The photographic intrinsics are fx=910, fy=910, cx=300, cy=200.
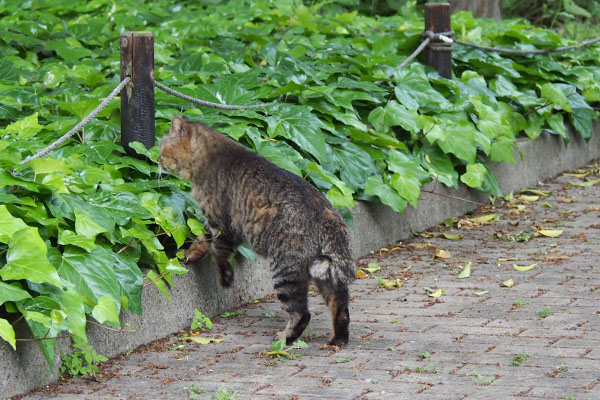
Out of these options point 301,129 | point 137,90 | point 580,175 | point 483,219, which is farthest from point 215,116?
point 580,175

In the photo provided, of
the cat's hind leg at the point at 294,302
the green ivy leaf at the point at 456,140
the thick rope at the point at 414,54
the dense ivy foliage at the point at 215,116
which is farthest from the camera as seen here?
the thick rope at the point at 414,54

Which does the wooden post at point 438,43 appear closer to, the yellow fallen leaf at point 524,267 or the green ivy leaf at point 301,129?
the green ivy leaf at point 301,129

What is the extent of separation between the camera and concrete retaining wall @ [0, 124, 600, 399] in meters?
4.40

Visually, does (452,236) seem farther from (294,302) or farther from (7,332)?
(7,332)

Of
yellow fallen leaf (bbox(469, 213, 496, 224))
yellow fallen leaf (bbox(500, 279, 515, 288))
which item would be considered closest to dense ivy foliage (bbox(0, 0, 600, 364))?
yellow fallen leaf (bbox(469, 213, 496, 224))

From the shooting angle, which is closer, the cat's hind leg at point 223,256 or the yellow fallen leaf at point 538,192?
the cat's hind leg at point 223,256

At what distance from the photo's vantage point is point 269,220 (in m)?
5.29

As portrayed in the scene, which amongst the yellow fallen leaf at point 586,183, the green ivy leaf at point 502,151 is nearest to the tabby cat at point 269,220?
the green ivy leaf at point 502,151

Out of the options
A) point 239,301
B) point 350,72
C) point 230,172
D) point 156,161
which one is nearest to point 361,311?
point 239,301

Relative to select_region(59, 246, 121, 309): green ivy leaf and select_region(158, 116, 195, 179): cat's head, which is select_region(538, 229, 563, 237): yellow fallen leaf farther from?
select_region(59, 246, 121, 309): green ivy leaf

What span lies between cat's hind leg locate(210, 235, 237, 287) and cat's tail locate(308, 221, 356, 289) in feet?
2.61

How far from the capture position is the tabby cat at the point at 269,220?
510 centimetres

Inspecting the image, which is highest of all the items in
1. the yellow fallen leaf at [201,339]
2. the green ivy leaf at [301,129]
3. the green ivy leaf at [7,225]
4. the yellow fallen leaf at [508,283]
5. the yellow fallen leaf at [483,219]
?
the green ivy leaf at [301,129]

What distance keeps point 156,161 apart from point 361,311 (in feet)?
5.45
